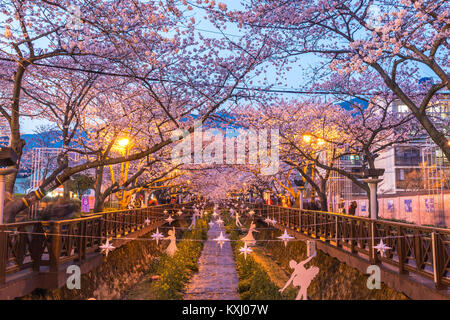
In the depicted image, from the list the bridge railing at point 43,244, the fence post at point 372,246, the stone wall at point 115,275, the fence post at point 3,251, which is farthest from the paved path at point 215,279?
the fence post at point 3,251

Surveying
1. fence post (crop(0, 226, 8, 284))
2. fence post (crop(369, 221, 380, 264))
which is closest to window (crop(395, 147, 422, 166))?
fence post (crop(369, 221, 380, 264))

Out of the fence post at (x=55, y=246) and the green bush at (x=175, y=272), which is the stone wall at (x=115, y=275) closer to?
the fence post at (x=55, y=246)

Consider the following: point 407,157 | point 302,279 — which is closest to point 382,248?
point 302,279

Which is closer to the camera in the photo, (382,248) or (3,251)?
(3,251)

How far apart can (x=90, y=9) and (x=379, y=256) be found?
9.37 m

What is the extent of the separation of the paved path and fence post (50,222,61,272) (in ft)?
16.7

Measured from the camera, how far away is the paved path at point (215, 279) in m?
13.0

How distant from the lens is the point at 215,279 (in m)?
15.9

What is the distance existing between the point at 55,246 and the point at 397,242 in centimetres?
817

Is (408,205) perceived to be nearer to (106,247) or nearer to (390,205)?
(390,205)

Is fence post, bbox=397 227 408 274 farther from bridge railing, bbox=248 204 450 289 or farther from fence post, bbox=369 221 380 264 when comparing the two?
fence post, bbox=369 221 380 264

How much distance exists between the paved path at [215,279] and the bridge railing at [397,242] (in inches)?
168

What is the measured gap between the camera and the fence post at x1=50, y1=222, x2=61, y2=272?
8.82m

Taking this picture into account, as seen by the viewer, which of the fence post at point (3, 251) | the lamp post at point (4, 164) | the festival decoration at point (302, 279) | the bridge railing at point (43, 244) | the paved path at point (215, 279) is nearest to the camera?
the fence post at point (3, 251)
